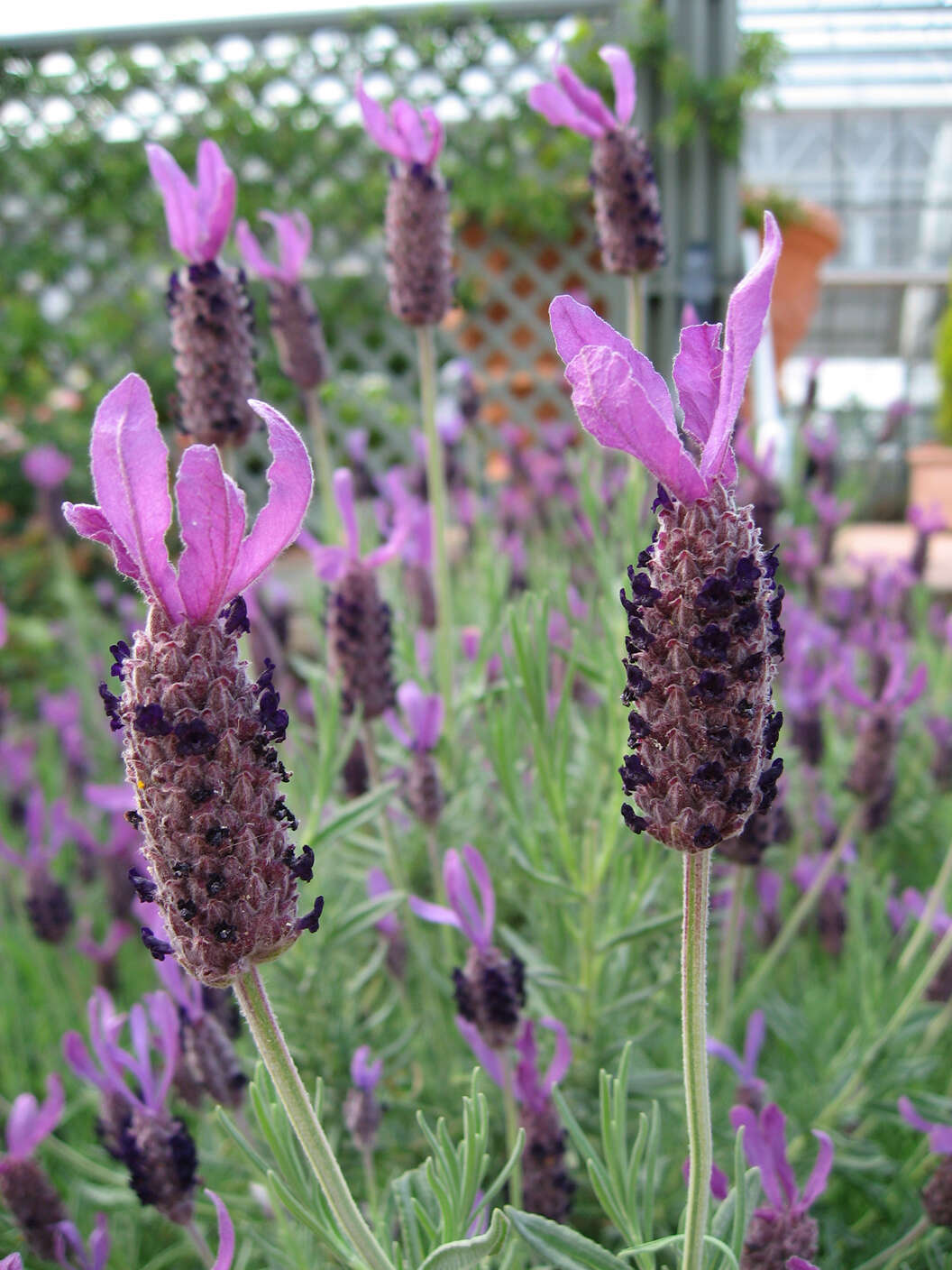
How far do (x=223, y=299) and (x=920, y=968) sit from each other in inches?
48.3

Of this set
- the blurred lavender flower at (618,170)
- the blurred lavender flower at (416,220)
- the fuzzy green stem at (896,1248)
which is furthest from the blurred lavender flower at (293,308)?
the fuzzy green stem at (896,1248)

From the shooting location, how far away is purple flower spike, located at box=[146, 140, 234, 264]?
958 millimetres

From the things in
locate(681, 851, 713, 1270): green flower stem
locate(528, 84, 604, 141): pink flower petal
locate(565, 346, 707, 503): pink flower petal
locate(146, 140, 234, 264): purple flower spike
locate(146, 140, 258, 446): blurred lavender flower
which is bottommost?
locate(681, 851, 713, 1270): green flower stem

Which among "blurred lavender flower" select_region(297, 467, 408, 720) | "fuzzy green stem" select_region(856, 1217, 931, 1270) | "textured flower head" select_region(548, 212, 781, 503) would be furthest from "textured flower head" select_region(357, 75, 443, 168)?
"fuzzy green stem" select_region(856, 1217, 931, 1270)

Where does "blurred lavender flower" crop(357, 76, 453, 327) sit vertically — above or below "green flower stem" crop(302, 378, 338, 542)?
above

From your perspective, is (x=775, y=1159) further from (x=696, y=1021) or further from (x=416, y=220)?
(x=416, y=220)

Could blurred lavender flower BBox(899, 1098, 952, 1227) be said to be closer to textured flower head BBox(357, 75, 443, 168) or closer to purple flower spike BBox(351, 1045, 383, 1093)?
purple flower spike BBox(351, 1045, 383, 1093)

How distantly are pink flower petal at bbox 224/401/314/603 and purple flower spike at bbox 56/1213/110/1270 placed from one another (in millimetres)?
628

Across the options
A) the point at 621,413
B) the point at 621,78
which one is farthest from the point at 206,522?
the point at 621,78

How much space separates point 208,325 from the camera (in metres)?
1.09

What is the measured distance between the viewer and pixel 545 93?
1.08m

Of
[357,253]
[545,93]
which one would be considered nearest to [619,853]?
[545,93]

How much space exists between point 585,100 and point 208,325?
449 mm

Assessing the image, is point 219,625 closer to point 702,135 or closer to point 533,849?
point 533,849
